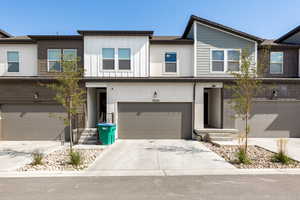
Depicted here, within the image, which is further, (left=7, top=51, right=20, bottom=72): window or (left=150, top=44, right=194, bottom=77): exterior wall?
(left=150, top=44, right=194, bottom=77): exterior wall

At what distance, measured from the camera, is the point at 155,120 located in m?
9.80

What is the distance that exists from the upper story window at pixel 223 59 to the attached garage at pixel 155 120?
3.32 meters

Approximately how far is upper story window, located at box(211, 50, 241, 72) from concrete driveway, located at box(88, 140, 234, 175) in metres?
5.29

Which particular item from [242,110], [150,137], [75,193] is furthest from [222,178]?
[150,137]

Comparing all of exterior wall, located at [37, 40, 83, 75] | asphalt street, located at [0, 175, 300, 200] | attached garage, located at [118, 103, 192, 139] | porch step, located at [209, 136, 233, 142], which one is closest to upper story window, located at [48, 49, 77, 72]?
exterior wall, located at [37, 40, 83, 75]

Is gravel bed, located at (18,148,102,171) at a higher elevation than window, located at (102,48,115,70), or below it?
below

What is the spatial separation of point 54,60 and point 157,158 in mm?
9155

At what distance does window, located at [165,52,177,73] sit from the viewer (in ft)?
→ 35.4

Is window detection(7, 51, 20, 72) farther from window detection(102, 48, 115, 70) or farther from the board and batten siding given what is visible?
the board and batten siding

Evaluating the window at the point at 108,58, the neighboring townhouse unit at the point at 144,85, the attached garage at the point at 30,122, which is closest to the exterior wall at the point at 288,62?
the neighboring townhouse unit at the point at 144,85

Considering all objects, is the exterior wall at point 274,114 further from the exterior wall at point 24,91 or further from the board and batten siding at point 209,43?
the exterior wall at point 24,91

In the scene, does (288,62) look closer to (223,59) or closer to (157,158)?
(223,59)

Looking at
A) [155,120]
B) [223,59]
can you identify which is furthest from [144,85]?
[223,59]

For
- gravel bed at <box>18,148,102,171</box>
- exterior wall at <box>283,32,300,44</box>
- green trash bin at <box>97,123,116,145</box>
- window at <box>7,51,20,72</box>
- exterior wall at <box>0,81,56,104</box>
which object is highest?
exterior wall at <box>283,32,300,44</box>
